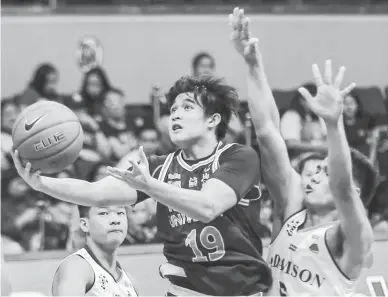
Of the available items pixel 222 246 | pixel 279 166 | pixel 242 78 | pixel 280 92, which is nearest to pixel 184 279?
pixel 222 246

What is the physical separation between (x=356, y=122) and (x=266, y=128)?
3942 mm

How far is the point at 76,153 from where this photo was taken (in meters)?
4.35

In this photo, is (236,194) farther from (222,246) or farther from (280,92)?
(280,92)

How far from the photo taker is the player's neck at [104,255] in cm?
470

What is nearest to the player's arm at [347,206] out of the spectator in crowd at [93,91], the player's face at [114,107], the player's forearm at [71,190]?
the player's forearm at [71,190]

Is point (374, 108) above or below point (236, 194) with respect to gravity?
below

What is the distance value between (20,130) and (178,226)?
0.95 m

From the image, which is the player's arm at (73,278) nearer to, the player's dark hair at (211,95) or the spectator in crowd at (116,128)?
the player's dark hair at (211,95)

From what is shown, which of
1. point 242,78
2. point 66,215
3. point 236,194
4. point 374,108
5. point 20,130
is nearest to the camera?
point 236,194

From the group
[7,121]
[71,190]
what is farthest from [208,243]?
[7,121]

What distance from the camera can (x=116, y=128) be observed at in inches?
301

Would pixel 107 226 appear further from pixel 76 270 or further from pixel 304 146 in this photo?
pixel 304 146

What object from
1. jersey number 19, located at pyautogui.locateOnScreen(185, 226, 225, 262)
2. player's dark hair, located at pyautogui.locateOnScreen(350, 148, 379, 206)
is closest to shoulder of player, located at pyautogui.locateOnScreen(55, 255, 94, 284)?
jersey number 19, located at pyautogui.locateOnScreen(185, 226, 225, 262)

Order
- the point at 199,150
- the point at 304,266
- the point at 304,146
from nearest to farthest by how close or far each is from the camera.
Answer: the point at 199,150
the point at 304,266
the point at 304,146
